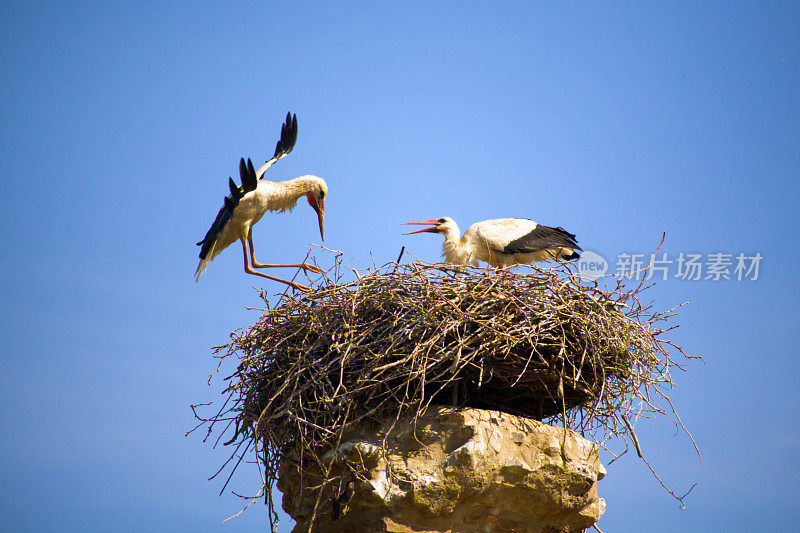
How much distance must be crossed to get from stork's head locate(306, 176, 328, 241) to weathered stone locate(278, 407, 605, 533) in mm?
3217

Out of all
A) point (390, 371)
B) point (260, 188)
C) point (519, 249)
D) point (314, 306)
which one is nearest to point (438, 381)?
point (390, 371)

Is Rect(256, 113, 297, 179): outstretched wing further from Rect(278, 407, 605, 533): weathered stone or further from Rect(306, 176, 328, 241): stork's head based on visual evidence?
Rect(278, 407, 605, 533): weathered stone

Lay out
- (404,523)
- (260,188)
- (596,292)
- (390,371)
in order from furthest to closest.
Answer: (260,188) → (596,292) → (390,371) → (404,523)

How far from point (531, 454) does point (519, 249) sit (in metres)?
2.79

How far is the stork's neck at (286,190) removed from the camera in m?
6.55

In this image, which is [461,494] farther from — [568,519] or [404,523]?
[568,519]

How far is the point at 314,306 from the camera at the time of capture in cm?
458

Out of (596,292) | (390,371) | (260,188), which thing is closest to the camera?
(390,371)

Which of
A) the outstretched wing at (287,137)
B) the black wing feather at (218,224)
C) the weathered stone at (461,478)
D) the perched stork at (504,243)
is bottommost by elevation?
the weathered stone at (461,478)

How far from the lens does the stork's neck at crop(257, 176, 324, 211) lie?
6555 mm

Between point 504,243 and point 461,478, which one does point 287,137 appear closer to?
point 504,243

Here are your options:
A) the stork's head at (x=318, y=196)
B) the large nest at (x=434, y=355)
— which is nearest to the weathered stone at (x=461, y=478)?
the large nest at (x=434, y=355)

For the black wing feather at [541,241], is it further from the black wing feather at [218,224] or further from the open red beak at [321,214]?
the black wing feather at [218,224]

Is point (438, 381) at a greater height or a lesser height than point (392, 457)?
greater
